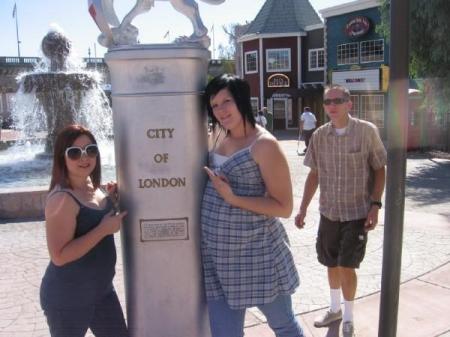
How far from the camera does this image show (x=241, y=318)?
2.61 meters

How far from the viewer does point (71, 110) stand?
12.7 metres

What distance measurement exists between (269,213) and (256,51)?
30264 mm

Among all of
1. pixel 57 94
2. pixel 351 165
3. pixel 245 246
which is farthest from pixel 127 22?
pixel 57 94

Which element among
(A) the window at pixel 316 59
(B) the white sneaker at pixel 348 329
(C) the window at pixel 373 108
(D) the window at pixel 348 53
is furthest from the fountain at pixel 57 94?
(A) the window at pixel 316 59

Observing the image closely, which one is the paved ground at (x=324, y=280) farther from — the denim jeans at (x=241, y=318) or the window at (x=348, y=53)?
the window at (x=348, y=53)

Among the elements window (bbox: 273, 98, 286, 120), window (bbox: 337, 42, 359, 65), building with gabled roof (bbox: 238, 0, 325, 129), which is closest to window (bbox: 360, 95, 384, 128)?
window (bbox: 337, 42, 359, 65)

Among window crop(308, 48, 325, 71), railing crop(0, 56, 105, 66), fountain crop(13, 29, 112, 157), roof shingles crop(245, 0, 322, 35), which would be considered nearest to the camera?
fountain crop(13, 29, 112, 157)

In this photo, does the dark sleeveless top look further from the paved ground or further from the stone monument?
the paved ground

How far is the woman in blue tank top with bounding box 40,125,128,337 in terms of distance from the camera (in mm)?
2348

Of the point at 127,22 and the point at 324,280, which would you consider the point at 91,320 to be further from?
the point at 324,280

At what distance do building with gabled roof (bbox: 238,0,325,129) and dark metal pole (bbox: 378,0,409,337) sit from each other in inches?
1088

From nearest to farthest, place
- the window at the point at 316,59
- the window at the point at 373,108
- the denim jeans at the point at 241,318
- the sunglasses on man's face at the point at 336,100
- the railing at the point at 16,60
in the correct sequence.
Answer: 1. the denim jeans at the point at 241,318
2. the sunglasses on man's face at the point at 336,100
3. the window at the point at 373,108
4. the window at the point at 316,59
5. the railing at the point at 16,60

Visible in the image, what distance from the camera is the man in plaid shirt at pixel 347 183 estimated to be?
11.4ft

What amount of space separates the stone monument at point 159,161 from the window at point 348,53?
24.0 meters
